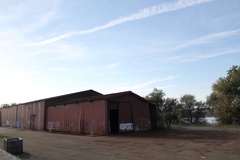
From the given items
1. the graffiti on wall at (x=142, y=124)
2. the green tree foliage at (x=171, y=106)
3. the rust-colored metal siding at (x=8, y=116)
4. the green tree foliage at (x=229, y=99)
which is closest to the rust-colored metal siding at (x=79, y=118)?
the graffiti on wall at (x=142, y=124)

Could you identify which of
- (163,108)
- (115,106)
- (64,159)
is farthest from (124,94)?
(163,108)

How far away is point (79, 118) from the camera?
→ 35.9 metres

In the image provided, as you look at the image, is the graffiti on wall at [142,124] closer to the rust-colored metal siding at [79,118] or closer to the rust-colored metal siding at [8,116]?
the rust-colored metal siding at [79,118]

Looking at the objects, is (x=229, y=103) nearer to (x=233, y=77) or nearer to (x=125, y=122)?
(x=233, y=77)

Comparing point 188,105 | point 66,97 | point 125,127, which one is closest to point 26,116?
point 66,97

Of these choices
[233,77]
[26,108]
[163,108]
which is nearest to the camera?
[233,77]

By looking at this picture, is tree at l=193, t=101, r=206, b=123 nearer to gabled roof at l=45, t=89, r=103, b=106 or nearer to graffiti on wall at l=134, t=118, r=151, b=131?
gabled roof at l=45, t=89, r=103, b=106

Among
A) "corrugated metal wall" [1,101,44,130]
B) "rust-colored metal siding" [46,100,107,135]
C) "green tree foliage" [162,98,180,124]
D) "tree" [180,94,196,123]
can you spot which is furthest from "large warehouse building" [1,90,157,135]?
"tree" [180,94,196,123]

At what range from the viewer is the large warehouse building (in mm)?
32062

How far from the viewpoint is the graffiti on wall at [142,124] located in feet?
114

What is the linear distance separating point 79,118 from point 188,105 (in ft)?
161

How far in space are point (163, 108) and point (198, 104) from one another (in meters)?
11.0

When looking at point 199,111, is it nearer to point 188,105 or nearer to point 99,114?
point 188,105

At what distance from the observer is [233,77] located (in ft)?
170
